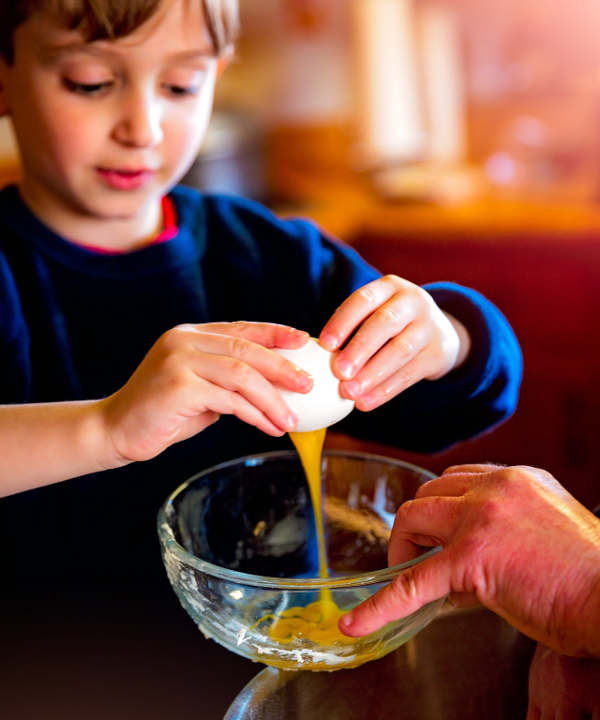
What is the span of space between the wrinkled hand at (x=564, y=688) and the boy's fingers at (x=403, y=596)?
3.7 inches

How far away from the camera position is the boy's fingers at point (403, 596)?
62 cm

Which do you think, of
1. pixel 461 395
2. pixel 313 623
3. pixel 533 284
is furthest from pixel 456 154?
pixel 313 623

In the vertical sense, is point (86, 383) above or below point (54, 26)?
below

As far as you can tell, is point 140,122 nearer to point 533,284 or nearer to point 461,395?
point 461,395

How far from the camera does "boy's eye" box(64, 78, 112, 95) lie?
37.2 inches

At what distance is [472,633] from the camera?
27.9 inches

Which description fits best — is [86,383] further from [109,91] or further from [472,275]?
[472,275]

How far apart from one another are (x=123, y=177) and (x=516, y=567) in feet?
2.09

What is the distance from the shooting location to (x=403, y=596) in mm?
616

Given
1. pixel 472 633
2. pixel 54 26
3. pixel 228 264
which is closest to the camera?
pixel 472 633

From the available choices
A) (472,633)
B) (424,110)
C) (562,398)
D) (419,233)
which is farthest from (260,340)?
(424,110)

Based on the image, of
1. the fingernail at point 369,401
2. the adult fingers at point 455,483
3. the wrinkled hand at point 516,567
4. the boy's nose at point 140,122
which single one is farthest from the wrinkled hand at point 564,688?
the boy's nose at point 140,122

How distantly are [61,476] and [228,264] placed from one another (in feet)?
1.59

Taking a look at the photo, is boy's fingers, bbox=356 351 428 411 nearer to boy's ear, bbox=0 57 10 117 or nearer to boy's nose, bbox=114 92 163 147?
boy's nose, bbox=114 92 163 147
